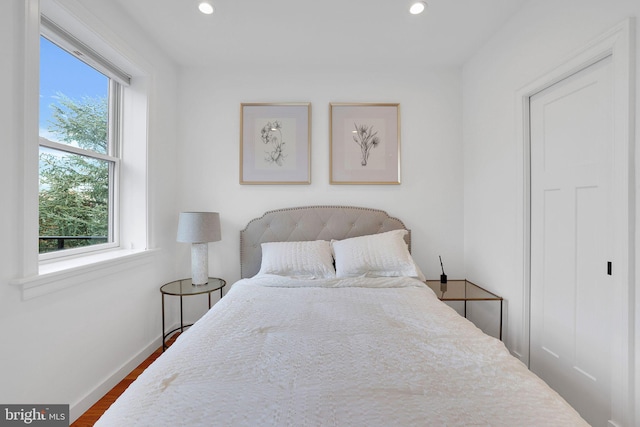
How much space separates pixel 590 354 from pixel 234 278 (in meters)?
2.66

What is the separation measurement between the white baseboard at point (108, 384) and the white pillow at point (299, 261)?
115 cm

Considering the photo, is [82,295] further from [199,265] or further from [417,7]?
[417,7]

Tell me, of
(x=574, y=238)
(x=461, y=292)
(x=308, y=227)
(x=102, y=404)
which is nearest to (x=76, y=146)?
(x=102, y=404)

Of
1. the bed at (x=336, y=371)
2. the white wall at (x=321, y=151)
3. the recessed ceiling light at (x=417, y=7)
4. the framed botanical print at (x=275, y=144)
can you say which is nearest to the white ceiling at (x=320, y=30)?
the recessed ceiling light at (x=417, y=7)

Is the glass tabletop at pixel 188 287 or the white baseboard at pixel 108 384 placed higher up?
the glass tabletop at pixel 188 287

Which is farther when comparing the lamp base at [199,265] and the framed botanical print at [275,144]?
the framed botanical print at [275,144]

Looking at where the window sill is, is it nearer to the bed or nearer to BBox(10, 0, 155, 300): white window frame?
BBox(10, 0, 155, 300): white window frame

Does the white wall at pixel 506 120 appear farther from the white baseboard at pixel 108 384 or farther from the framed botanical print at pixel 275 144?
the white baseboard at pixel 108 384

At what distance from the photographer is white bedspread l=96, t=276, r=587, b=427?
810 mm

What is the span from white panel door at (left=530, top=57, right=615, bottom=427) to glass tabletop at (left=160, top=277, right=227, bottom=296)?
2.45 m

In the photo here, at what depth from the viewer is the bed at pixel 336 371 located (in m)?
0.81

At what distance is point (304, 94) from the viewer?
284 cm

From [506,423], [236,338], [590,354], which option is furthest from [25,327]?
[590,354]

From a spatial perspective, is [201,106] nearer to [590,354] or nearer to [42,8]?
[42,8]
